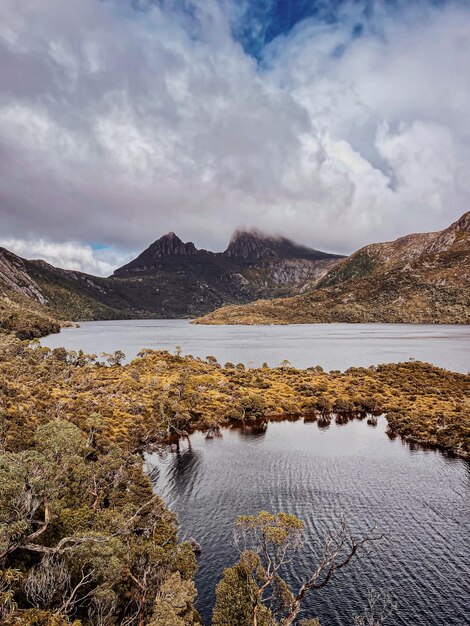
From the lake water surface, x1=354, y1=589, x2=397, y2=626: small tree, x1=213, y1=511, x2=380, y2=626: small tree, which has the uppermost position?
x1=213, y1=511, x2=380, y2=626: small tree

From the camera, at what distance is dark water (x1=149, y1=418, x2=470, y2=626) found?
104ft

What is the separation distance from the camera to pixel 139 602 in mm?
26484

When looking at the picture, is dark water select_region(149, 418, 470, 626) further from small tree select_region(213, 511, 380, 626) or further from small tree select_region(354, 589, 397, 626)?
small tree select_region(213, 511, 380, 626)

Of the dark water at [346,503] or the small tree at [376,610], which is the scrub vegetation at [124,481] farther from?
the small tree at [376,610]

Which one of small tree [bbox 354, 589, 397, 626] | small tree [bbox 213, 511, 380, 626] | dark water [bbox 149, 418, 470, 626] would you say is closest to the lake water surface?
dark water [bbox 149, 418, 470, 626]

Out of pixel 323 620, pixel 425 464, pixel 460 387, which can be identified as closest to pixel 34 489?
pixel 323 620

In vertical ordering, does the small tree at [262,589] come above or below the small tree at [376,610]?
above

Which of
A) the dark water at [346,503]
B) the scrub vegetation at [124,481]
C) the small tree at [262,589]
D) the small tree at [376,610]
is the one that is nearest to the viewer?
the scrub vegetation at [124,481]

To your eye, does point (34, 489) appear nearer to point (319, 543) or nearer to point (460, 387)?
point (319, 543)

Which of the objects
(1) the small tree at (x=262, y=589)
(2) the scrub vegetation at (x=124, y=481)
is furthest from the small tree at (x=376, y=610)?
(2) the scrub vegetation at (x=124, y=481)

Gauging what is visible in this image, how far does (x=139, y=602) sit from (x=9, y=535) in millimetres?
10090

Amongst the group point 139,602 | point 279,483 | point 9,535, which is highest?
point 9,535

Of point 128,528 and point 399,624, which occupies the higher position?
point 128,528

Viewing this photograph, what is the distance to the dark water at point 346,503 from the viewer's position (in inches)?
1243
